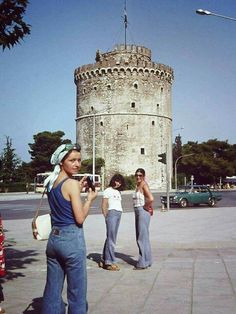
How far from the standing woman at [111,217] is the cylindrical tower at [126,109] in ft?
170

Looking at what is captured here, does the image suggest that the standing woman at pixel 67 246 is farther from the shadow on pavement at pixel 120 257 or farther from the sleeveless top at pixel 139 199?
the shadow on pavement at pixel 120 257

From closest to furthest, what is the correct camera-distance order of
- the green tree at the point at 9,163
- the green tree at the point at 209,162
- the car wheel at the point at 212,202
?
the car wheel at the point at 212,202, the green tree at the point at 9,163, the green tree at the point at 209,162

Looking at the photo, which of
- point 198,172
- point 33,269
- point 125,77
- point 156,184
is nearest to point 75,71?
point 125,77

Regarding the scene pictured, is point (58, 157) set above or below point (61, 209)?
above

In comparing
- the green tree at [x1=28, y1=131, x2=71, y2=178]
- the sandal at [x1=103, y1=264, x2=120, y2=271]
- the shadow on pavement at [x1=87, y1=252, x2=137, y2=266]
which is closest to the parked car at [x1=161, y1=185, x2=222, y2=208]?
the shadow on pavement at [x1=87, y1=252, x2=137, y2=266]

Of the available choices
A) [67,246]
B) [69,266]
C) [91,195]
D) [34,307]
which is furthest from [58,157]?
[34,307]

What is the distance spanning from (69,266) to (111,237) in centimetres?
378

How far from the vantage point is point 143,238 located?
299 inches

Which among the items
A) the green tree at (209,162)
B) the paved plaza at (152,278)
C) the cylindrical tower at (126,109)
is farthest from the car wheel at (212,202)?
the green tree at (209,162)

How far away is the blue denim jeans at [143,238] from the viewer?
7.41 m

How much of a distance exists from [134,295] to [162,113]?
2259 inches

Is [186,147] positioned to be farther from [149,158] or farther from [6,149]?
[6,149]

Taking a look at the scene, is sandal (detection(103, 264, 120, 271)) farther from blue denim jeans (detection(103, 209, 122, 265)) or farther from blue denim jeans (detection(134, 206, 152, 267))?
blue denim jeans (detection(134, 206, 152, 267))

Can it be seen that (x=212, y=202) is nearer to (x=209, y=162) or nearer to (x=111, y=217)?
(x=111, y=217)
